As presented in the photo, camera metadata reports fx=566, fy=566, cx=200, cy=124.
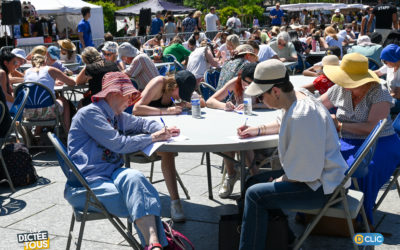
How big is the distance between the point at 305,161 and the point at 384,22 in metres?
11.6

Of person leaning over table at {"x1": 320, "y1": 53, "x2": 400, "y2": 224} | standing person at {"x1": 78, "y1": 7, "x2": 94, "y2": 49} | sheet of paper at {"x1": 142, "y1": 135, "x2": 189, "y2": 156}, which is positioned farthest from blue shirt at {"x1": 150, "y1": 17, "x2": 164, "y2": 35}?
sheet of paper at {"x1": 142, "y1": 135, "x2": 189, "y2": 156}

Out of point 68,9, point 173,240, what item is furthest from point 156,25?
point 173,240

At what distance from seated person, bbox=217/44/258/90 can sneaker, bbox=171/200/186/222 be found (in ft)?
5.32

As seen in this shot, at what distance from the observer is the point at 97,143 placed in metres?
3.77

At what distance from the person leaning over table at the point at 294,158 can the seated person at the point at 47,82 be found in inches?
Answer: 172

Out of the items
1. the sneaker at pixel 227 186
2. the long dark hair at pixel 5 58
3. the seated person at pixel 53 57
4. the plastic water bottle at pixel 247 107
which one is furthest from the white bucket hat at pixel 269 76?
the seated person at pixel 53 57

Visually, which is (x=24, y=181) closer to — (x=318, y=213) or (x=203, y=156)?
(x=203, y=156)

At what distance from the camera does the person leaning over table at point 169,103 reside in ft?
15.7

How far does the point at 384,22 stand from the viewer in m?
13.9

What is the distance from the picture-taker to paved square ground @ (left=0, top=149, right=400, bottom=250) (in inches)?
170

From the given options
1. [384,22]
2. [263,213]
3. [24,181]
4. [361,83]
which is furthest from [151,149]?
[384,22]

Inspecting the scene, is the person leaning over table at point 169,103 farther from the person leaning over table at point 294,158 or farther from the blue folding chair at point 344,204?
the blue folding chair at point 344,204

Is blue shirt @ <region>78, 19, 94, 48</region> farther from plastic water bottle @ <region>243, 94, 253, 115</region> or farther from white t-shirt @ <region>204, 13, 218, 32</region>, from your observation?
plastic water bottle @ <region>243, 94, 253, 115</region>

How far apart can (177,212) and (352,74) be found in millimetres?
1823
